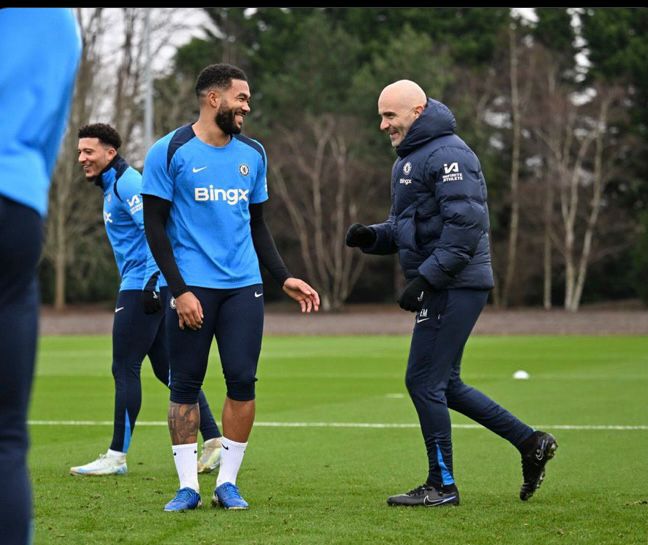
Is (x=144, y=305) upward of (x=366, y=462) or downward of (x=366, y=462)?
upward

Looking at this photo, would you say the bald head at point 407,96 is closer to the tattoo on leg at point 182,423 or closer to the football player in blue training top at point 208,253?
the football player in blue training top at point 208,253

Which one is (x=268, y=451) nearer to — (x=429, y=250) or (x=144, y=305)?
(x=144, y=305)

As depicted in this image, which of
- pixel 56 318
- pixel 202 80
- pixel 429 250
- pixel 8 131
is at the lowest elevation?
pixel 56 318

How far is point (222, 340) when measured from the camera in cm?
648

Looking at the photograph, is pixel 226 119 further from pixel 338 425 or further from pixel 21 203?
pixel 338 425

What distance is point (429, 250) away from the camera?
6723mm

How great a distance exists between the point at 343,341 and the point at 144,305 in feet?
67.9

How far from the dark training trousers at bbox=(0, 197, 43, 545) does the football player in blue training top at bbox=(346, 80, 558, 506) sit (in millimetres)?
3469

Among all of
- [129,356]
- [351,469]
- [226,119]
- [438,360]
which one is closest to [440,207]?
[438,360]

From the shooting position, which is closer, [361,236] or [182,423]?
[182,423]

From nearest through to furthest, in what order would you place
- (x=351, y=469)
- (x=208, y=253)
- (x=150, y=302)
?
(x=208, y=253) < (x=150, y=302) < (x=351, y=469)

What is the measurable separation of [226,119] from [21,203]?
3359 mm

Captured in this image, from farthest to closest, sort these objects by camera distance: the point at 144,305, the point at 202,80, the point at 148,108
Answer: the point at 148,108
the point at 144,305
the point at 202,80

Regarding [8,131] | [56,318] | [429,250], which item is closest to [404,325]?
[56,318]
